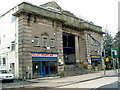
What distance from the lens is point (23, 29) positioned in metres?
20.7

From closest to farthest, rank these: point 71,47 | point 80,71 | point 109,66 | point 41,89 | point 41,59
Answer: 1. point 41,89
2. point 41,59
3. point 80,71
4. point 71,47
5. point 109,66

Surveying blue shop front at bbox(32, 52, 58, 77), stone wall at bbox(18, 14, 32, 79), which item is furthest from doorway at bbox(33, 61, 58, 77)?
stone wall at bbox(18, 14, 32, 79)

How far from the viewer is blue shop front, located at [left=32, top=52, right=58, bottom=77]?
21547 mm

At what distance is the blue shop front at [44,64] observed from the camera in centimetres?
2155

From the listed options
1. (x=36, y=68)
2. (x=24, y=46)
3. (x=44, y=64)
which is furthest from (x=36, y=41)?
(x=36, y=68)

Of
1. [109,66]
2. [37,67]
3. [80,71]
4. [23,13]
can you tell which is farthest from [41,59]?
[109,66]

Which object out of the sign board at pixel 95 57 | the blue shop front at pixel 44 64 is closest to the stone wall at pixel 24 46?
the blue shop front at pixel 44 64

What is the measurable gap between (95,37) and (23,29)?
63.4ft

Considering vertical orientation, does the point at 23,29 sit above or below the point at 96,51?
above

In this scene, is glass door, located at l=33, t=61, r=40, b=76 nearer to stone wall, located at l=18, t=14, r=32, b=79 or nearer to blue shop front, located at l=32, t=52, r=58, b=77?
blue shop front, located at l=32, t=52, r=58, b=77

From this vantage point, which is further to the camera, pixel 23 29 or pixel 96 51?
pixel 96 51

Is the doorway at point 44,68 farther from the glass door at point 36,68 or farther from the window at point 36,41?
the window at point 36,41

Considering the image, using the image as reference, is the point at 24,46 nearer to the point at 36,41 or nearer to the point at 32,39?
the point at 32,39

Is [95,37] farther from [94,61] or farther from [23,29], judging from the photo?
[23,29]
